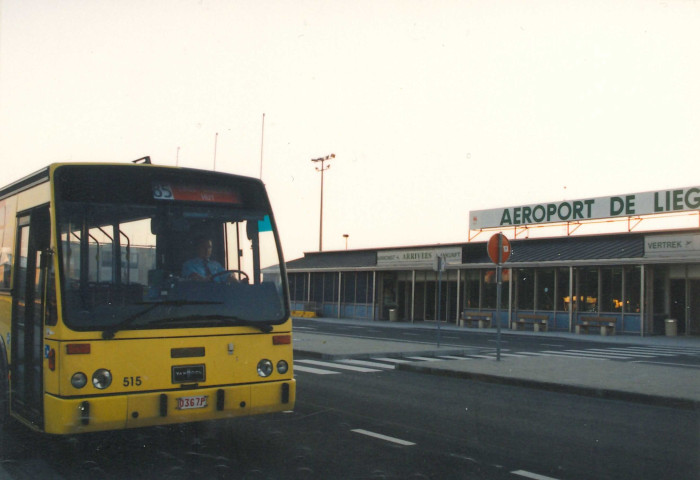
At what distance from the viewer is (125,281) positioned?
6.32m

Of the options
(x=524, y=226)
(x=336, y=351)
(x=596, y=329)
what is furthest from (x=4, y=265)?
(x=524, y=226)

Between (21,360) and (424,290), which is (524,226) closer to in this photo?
(424,290)

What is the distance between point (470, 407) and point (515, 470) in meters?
3.55

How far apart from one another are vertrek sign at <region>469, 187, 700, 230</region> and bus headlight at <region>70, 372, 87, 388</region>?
32.9 metres

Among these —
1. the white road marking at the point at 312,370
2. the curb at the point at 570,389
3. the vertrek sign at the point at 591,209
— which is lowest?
the white road marking at the point at 312,370

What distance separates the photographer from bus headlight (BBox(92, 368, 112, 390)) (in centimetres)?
590

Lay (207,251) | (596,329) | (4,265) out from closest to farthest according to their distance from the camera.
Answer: (207,251)
(4,265)
(596,329)

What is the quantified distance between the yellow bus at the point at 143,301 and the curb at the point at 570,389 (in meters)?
6.37

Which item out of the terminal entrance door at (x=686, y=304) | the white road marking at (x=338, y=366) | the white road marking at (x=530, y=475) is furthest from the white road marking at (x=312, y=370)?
the terminal entrance door at (x=686, y=304)

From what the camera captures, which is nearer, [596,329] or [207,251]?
[207,251]

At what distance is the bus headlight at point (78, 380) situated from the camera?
19.1 feet

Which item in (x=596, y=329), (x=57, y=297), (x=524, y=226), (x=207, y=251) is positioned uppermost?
(x=524, y=226)

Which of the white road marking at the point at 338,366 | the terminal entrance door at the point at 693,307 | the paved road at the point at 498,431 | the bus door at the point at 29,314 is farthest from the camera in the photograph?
the terminal entrance door at the point at 693,307

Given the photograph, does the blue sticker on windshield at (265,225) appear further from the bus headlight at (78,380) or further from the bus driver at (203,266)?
the bus headlight at (78,380)
